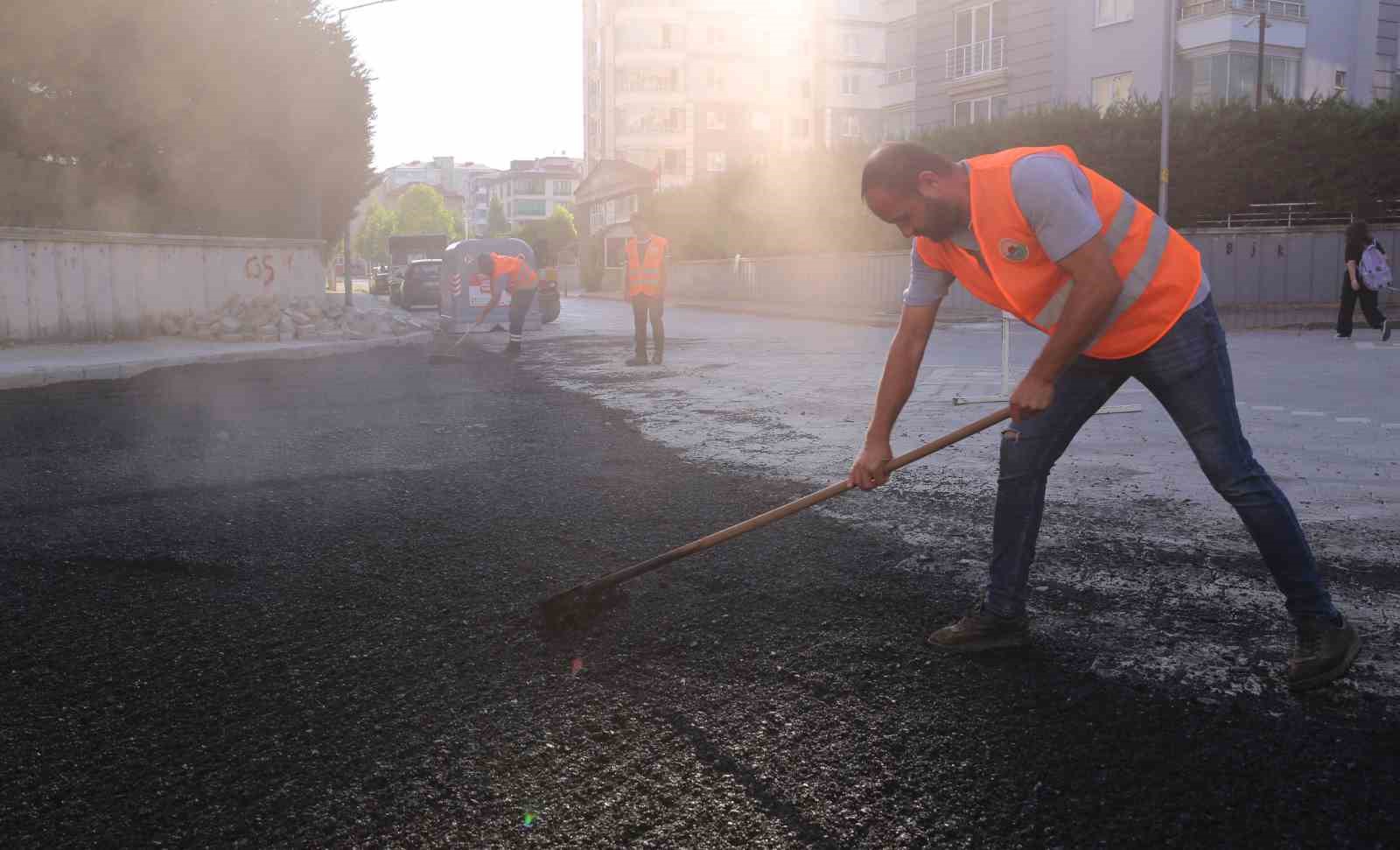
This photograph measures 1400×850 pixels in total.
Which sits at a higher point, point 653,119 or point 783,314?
point 653,119

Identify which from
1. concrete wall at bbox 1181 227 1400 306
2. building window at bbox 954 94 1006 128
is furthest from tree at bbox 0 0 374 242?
building window at bbox 954 94 1006 128

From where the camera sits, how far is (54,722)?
2844mm

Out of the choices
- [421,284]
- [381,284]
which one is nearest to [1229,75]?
[421,284]

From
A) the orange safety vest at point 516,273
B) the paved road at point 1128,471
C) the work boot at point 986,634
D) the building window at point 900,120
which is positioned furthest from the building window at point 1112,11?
the work boot at point 986,634

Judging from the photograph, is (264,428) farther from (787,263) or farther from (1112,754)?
(787,263)

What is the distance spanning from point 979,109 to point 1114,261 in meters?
30.8

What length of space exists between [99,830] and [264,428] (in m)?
6.42

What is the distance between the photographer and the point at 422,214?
349 feet

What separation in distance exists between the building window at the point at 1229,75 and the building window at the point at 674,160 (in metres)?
40.3

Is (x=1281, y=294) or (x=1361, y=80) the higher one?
(x=1361, y=80)

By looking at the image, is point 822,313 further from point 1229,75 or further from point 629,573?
point 629,573

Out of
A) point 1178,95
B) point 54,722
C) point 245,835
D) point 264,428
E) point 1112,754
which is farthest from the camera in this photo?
point 1178,95

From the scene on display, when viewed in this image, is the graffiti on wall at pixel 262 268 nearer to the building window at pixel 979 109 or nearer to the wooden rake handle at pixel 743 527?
the wooden rake handle at pixel 743 527

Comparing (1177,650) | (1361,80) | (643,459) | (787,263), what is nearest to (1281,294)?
(1361,80)
